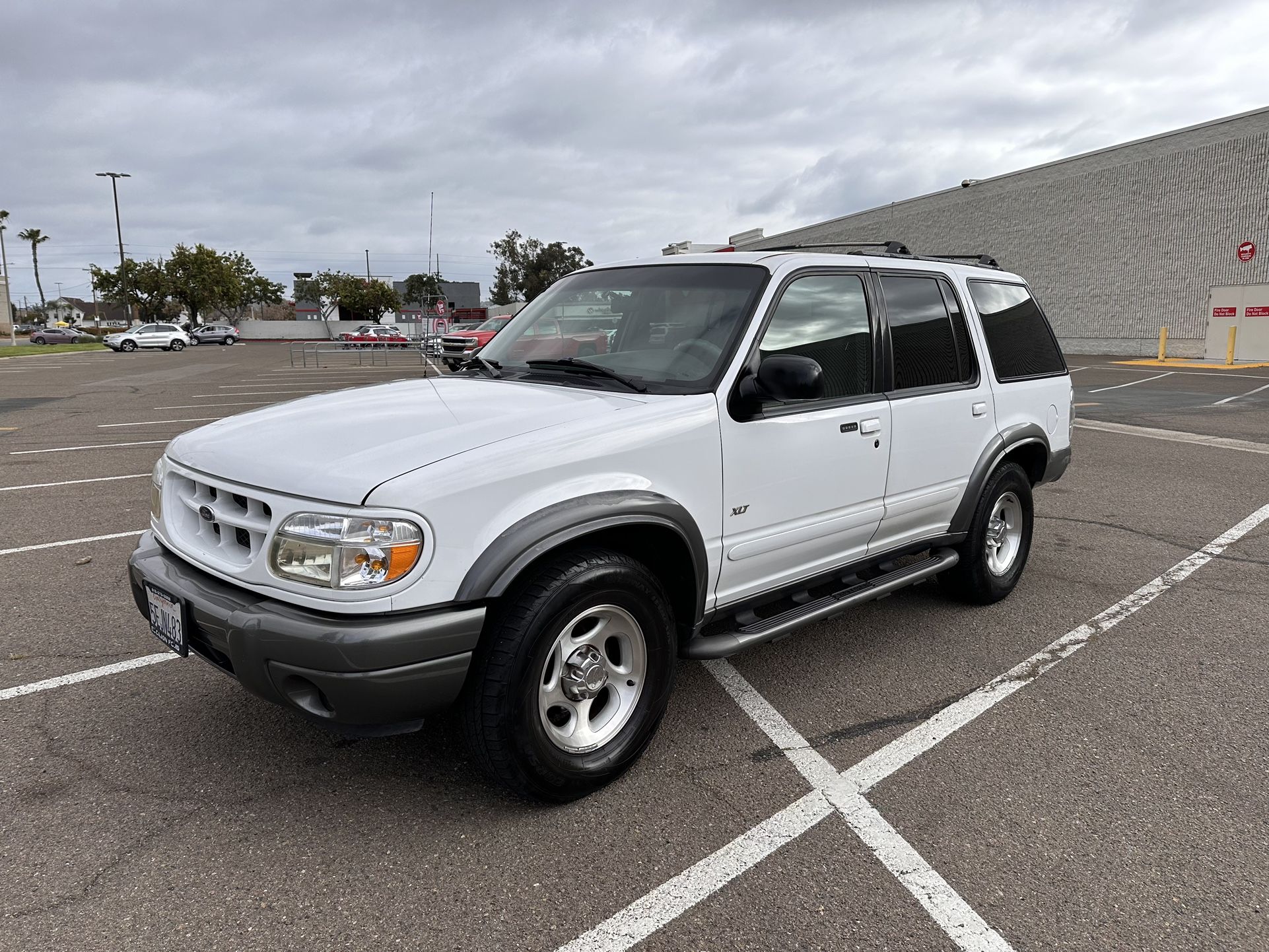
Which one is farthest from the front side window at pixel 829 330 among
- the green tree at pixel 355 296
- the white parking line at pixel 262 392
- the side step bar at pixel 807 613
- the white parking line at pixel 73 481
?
the green tree at pixel 355 296

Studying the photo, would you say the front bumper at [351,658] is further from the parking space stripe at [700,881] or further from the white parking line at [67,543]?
the white parking line at [67,543]

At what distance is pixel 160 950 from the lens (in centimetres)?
219

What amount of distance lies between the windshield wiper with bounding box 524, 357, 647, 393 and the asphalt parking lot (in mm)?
1390

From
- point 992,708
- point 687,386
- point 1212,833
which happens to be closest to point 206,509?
point 687,386

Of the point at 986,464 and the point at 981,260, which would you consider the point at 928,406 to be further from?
the point at 981,260

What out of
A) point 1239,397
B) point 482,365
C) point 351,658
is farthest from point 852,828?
point 1239,397

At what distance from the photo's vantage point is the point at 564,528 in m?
2.62

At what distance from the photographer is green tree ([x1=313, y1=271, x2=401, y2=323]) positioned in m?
88.8

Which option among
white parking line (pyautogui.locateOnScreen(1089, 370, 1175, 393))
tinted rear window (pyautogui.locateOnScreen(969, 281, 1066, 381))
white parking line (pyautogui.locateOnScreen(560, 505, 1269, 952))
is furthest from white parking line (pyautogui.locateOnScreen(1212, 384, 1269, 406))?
white parking line (pyautogui.locateOnScreen(560, 505, 1269, 952))

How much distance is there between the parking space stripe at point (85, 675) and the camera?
11.9ft

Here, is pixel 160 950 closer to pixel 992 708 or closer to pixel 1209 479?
pixel 992 708

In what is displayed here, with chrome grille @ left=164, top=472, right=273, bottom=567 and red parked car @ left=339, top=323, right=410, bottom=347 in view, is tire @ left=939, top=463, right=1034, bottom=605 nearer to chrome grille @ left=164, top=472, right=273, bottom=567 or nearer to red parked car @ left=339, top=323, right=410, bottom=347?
chrome grille @ left=164, top=472, right=273, bottom=567

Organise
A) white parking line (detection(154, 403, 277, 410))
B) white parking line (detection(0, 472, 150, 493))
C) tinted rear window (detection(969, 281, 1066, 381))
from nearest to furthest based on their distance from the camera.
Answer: tinted rear window (detection(969, 281, 1066, 381))
white parking line (detection(0, 472, 150, 493))
white parking line (detection(154, 403, 277, 410))

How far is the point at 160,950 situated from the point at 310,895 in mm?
374
